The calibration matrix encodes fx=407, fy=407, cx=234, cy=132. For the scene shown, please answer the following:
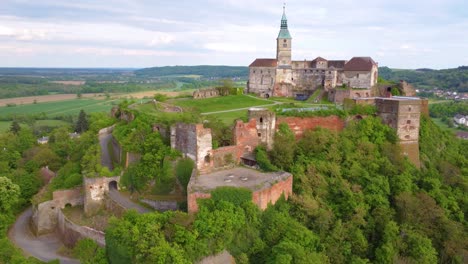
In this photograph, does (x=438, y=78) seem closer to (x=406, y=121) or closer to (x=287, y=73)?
(x=287, y=73)

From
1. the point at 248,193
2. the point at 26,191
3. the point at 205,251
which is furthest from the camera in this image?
the point at 26,191

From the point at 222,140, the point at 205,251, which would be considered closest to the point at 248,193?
the point at 205,251

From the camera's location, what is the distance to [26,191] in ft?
136

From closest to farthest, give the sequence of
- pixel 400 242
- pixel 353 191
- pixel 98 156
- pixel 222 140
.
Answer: pixel 400 242 < pixel 353 191 < pixel 222 140 < pixel 98 156

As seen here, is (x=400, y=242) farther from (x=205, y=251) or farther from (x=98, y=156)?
(x=98, y=156)

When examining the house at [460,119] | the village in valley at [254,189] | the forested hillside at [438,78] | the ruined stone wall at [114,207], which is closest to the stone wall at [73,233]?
the village in valley at [254,189]

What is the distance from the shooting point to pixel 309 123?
37281 mm

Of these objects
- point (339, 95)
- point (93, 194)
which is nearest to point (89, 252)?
point (93, 194)

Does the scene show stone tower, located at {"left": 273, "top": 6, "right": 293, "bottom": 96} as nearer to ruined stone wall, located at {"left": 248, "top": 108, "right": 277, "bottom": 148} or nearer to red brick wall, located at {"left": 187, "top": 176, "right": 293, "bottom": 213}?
ruined stone wall, located at {"left": 248, "top": 108, "right": 277, "bottom": 148}

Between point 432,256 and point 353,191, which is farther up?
point 353,191

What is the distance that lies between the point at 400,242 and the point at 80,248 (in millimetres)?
22478

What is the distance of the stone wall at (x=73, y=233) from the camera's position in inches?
1164

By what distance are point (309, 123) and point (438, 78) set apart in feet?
411

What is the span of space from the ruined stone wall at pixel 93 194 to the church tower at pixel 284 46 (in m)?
28.7
